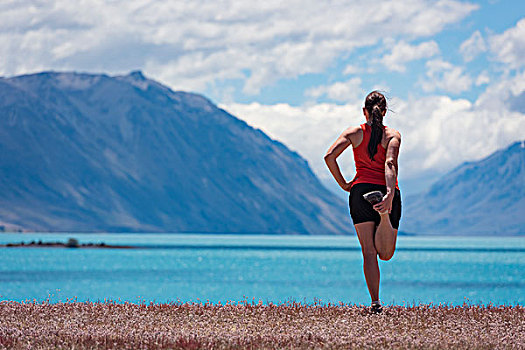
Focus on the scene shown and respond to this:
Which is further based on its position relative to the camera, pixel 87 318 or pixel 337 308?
pixel 337 308

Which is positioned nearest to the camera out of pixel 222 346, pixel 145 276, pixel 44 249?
pixel 222 346

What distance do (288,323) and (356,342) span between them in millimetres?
2361

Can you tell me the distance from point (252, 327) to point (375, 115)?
4.69m

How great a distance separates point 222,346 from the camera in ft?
35.5

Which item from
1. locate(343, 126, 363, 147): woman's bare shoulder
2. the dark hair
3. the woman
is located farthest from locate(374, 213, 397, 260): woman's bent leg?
locate(343, 126, 363, 147): woman's bare shoulder

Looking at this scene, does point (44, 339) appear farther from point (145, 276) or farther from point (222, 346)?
point (145, 276)

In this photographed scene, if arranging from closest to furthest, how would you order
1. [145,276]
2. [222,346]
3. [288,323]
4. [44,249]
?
[222,346], [288,323], [145,276], [44,249]

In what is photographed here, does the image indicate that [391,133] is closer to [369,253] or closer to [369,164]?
[369,164]

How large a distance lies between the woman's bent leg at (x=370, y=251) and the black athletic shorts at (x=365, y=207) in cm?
12

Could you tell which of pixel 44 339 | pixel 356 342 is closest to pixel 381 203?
pixel 356 342

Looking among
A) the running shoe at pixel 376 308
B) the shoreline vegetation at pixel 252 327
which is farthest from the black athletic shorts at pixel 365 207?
the shoreline vegetation at pixel 252 327

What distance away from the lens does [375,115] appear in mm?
14852

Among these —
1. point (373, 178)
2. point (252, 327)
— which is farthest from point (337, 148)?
point (252, 327)

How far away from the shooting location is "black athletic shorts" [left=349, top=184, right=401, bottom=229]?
575 inches
